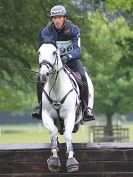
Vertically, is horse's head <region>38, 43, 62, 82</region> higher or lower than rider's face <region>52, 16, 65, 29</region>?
lower

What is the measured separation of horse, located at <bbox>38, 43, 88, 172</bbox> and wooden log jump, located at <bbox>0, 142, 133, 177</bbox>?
0.52 metres

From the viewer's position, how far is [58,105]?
10.6 m

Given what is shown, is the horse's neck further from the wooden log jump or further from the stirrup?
the wooden log jump

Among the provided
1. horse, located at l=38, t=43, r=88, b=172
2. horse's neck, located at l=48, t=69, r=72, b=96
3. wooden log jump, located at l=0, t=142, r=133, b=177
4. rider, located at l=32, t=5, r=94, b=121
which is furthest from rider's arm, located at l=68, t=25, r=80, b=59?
wooden log jump, located at l=0, t=142, r=133, b=177

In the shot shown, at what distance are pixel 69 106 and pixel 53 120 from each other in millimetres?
351

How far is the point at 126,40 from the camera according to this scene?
78.3ft

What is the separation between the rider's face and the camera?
10781 millimetres

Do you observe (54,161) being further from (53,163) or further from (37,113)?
(37,113)

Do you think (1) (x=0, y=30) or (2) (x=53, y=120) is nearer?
(2) (x=53, y=120)

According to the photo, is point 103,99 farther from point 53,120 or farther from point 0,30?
point 53,120

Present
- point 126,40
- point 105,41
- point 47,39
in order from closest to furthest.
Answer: point 47,39 < point 126,40 < point 105,41

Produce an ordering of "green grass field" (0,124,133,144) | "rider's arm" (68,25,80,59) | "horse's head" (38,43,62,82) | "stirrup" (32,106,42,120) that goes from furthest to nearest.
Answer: "green grass field" (0,124,133,144), "stirrup" (32,106,42,120), "rider's arm" (68,25,80,59), "horse's head" (38,43,62,82)

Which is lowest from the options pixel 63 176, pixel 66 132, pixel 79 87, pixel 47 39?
pixel 63 176

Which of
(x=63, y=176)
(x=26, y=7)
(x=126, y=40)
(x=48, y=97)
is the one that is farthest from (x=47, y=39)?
(x=126, y=40)
